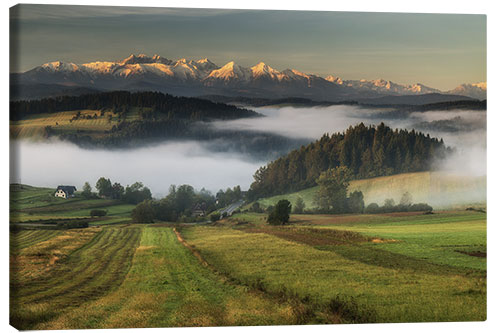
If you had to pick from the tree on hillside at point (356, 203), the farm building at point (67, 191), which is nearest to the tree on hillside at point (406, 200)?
the tree on hillside at point (356, 203)

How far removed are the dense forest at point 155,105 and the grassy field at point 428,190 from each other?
8.23 feet

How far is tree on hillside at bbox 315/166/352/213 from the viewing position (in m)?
18.4

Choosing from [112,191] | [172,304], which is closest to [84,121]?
[112,191]

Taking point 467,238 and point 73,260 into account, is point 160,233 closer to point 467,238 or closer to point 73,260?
point 73,260

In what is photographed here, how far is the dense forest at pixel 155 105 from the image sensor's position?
57.6 ft

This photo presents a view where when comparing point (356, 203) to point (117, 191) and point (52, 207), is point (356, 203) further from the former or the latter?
point (52, 207)

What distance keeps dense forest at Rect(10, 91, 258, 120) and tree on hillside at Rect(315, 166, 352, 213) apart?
2.52 m

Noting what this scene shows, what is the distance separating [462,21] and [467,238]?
553cm

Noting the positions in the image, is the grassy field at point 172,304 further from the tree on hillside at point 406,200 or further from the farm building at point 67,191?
the tree on hillside at point 406,200

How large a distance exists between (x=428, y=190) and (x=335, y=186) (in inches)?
93.6

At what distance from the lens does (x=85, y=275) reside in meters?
16.3

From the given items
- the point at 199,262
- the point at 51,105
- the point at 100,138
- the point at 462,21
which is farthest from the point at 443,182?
the point at 51,105

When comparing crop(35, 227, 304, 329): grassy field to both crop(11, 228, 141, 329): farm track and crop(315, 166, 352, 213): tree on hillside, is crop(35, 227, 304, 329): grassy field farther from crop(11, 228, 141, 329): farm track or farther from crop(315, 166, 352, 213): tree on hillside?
crop(315, 166, 352, 213): tree on hillside

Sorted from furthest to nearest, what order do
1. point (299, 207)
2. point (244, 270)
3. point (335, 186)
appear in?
point (335, 186) → point (299, 207) → point (244, 270)
